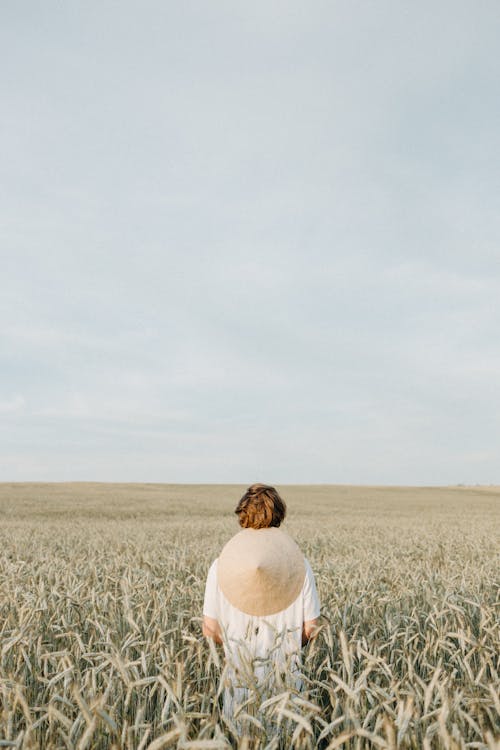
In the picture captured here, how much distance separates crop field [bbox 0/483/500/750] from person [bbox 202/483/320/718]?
21 cm

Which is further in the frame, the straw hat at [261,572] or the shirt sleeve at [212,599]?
the shirt sleeve at [212,599]

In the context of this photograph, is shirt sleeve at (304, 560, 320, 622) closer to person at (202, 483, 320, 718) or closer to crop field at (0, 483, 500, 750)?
person at (202, 483, 320, 718)

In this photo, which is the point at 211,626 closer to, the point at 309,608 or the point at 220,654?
the point at 309,608

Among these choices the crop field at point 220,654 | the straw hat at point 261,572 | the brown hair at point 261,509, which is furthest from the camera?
the brown hair at point 261,509

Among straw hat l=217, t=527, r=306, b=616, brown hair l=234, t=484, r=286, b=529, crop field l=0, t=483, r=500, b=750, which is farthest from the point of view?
brown hair l=234, t=484, r=286, b=529

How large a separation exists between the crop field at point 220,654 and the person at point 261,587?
21cm

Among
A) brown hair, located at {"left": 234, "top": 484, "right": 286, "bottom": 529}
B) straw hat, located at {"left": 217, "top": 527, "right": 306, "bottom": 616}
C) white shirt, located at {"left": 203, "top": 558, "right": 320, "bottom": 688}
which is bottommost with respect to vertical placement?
white shirt, located at {"left": 203, "top": 558, "right": 320, "bottom": 688}

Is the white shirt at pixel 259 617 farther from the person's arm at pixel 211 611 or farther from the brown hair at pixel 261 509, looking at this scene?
the brown hair at pixel 261 509

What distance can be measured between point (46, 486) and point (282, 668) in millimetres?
56360

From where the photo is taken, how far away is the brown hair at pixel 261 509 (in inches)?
134

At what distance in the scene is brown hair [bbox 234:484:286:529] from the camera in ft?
11.2

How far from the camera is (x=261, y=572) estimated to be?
3240mm

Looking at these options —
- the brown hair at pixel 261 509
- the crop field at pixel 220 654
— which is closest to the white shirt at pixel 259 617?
the crop field at pixel 220 654

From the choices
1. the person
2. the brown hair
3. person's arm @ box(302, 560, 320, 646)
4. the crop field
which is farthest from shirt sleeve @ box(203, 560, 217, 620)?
person's arm @ box(302, 560, 320, 646)
